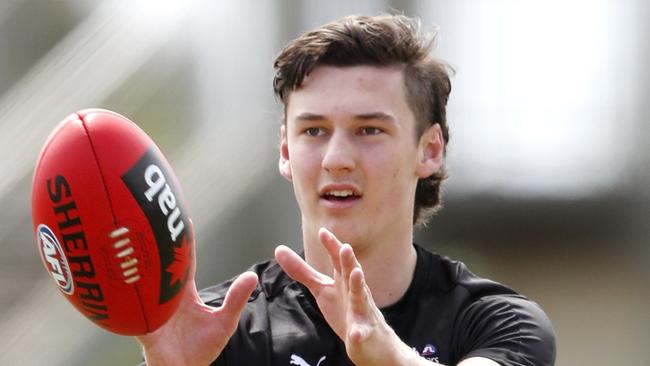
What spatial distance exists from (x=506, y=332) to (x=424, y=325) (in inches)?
7.3

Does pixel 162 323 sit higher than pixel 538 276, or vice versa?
pixel 162 323

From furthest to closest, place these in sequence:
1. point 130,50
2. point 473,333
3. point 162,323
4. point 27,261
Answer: point 130,50 → point 27,261 → point 473,333 → point 162,323

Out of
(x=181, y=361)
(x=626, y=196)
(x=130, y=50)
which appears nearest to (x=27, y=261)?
(x=130, y=50)

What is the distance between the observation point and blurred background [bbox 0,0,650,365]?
4031 mm

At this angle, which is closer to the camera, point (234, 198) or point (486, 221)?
point (234, 198)

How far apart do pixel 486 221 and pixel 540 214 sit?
0.22 meters

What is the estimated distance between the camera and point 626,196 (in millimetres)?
4430

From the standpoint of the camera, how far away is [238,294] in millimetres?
2025

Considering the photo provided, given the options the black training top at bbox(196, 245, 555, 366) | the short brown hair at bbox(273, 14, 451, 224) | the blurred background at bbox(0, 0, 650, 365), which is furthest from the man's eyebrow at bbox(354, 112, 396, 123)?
the blurred background at bbox(0, 0, 650, 365)

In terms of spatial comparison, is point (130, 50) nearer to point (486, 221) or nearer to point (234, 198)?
point (234, 198)

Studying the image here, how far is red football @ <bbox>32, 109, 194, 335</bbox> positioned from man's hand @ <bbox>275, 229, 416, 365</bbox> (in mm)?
225

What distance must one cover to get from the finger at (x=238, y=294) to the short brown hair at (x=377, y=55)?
63 cm

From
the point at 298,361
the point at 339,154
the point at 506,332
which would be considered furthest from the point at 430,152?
the point at 298,361

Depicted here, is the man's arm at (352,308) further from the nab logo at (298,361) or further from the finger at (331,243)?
the nab logo at (298,361)
